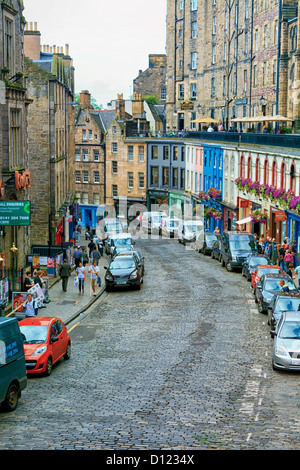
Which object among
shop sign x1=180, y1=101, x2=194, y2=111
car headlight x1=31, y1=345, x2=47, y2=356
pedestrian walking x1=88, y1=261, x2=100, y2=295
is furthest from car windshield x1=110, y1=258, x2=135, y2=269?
shop sign x1=180, y1=101, x2=194, y2=111

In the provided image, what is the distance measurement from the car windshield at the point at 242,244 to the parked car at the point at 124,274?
7.19 meters

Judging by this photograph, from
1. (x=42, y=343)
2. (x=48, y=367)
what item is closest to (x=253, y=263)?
(x=42, y=343)

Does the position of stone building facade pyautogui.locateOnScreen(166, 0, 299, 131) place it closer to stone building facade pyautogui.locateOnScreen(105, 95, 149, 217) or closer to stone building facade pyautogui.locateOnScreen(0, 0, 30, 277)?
stone building facade pyautogui.locateOnScreen(105, 95, 149, 217)

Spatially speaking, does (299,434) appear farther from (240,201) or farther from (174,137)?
(174,137)

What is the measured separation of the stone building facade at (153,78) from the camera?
→ 12475 centimetres

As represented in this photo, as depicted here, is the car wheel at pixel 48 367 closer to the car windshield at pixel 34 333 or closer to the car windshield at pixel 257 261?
the car windshield at pixel 34 333

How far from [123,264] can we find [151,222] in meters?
34.8

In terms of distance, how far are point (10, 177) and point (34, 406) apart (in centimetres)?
1666

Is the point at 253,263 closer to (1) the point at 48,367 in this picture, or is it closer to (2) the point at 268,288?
(2) the point at 268,288

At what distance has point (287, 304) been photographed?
26531 mm

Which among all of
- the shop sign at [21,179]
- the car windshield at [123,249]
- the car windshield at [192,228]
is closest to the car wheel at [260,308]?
the shop sign at [21,179]

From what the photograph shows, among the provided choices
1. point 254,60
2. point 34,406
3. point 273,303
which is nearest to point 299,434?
point 34,406

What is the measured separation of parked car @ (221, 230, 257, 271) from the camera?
43.1m

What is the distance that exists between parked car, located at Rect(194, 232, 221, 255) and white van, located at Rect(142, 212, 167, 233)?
54.7ft
